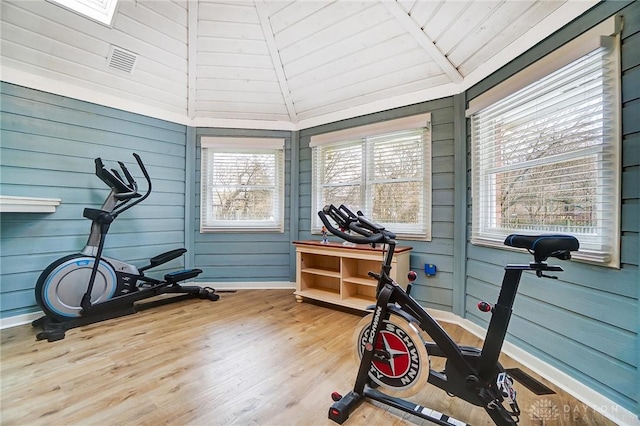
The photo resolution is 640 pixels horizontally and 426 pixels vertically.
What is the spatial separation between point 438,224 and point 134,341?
10.1 ft

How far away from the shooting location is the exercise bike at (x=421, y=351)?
4.17 ft

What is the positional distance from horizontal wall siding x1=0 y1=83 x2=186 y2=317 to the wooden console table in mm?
1811

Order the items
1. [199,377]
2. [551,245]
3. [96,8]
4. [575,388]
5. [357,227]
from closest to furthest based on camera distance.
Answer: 1. [551,245]
2. [357,227]
3. [575,388]
4. [199,377]
5. [96,8]

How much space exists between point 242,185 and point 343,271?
77.3 inches

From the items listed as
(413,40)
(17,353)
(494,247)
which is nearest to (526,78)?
(413,40)

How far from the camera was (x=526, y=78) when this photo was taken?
201cm

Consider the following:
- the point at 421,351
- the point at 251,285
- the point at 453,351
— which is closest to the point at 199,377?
the point at 421,351

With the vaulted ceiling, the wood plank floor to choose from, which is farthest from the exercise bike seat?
the vaulted ceiling

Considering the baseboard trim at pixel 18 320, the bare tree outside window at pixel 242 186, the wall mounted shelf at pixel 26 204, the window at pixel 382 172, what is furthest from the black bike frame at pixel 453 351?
the baseboard trim at pixel 18 320

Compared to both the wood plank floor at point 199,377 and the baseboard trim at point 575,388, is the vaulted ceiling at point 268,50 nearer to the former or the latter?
the baseboard trim at point 575,388

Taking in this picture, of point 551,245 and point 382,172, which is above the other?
point 382,172

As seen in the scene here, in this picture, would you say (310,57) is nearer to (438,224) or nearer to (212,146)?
(212,146)

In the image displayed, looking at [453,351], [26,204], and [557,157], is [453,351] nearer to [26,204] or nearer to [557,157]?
[557,157]

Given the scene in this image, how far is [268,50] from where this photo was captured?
311cm
